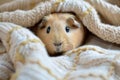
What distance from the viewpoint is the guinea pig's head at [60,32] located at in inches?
Answer: 38.4

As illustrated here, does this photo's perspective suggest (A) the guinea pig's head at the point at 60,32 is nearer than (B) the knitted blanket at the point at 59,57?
No

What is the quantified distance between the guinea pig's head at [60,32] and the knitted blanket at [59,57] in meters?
0.04

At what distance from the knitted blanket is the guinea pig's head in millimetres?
37

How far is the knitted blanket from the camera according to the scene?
0.78 meters

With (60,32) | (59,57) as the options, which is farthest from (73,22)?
(59,57)

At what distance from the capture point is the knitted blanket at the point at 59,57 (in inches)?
Result: 30.6

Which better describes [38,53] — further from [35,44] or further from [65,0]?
[65,0]

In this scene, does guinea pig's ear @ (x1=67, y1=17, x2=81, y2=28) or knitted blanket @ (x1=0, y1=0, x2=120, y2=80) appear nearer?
knitted blanket @ (x1=0, y1=0, x2=120, y2=80)

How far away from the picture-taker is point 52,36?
0.98 metres

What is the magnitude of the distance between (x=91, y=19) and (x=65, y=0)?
14 cm

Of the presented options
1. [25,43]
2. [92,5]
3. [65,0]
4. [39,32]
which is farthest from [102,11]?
[25,43]

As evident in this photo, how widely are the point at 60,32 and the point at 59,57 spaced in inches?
4.8

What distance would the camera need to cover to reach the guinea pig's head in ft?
3.20

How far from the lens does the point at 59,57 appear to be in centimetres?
90
